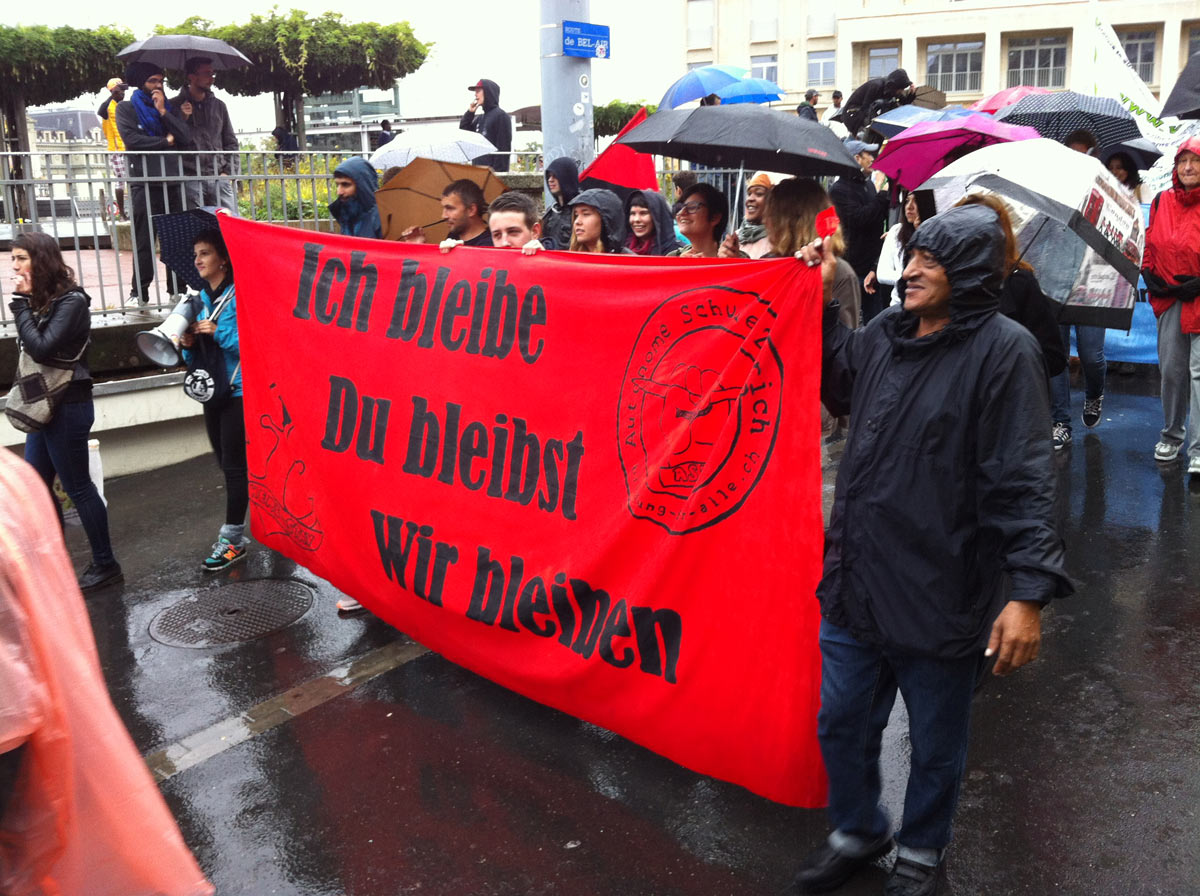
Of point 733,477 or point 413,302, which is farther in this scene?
point 413,302

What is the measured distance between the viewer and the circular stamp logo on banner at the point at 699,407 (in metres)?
3.43

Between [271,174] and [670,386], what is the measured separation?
22.0 feet

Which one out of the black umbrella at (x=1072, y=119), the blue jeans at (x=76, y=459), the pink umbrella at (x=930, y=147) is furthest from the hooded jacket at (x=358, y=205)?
the black umbrella at (x=1072, y=119)

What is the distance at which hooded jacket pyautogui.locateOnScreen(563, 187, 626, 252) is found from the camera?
225 inches

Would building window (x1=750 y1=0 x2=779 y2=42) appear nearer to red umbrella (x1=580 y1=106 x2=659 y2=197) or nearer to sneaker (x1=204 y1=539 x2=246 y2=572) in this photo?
red umbrella (x1=580 y1=106 x2=659 y2=197)

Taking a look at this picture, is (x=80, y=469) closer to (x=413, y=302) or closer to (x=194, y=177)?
(x=413, y=302)

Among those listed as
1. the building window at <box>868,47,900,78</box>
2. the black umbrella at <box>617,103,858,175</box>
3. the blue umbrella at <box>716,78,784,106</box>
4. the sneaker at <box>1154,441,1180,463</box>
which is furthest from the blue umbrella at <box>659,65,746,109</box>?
the building window at <box>868,47,900,78</box>

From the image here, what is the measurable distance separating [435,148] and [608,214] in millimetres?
5533

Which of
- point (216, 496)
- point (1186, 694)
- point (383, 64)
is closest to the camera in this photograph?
point (1186, 694)

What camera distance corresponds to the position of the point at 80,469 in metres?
5.80

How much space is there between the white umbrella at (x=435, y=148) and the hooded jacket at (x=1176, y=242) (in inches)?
235

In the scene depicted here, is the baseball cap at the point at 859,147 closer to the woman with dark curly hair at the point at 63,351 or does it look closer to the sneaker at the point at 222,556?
the sneaker at the point at 222,556

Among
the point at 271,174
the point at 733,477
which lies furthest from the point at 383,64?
the point at 733,477

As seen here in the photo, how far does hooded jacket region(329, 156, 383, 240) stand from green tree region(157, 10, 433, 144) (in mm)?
21991
